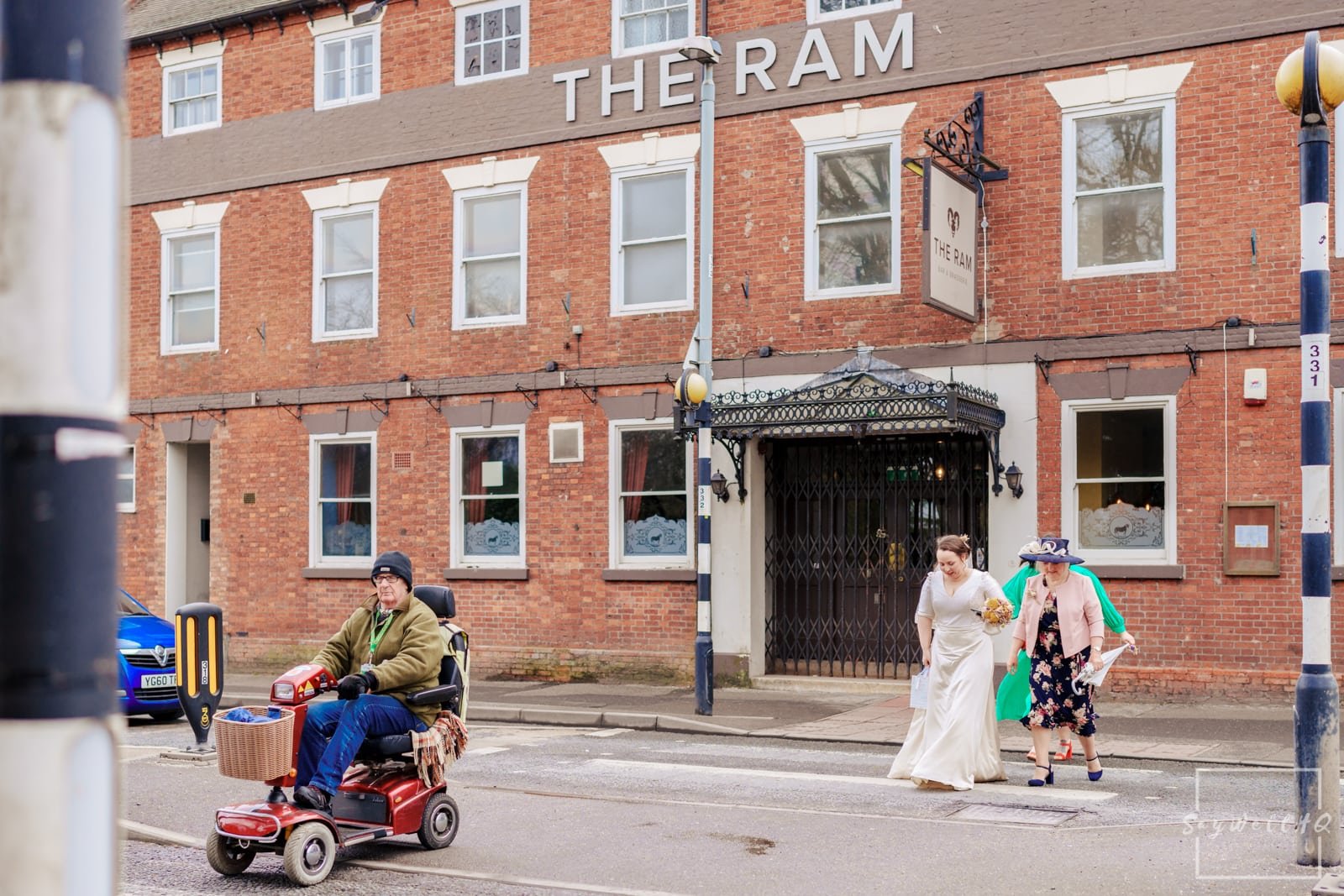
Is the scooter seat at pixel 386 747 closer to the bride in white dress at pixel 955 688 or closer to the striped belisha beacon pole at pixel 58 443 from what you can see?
the bride in white dress at pixel 955 688

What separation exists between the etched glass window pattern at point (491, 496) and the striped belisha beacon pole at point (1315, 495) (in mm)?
12804

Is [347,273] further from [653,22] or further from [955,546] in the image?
[955,546]

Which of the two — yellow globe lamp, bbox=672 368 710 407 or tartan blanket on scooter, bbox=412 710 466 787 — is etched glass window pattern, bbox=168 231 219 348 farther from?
tartan blanket on scooter, bbox=412 710 466 787

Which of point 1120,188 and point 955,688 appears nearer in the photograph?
point 955,688

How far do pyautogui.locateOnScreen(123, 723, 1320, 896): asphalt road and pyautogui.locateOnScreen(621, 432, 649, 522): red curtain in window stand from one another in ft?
20.7

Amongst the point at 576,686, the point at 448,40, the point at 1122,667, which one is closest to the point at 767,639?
the point at 576,686

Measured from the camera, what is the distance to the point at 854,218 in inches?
671

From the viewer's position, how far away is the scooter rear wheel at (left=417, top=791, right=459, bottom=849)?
8.19 meters

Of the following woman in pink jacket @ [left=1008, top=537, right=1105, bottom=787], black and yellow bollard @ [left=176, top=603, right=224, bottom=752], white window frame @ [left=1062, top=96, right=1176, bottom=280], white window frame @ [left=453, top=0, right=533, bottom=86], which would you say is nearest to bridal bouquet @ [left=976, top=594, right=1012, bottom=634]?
woman in pink jacket @ [left=1008, top=537, right=1105, bottom=787]

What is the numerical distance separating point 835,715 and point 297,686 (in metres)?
8.18

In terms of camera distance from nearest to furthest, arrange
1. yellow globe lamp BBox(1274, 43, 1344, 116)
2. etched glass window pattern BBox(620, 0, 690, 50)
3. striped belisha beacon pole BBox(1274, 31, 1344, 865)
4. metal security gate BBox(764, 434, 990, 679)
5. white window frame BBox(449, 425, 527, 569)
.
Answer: striped belisha beacon pole BBox(1274, 31, 1344, 865) < yellow globe lamp BBox(1274, 43, 1344, 116) < metal security gate BBox(764, 434, 990, 679) < etched glass window pattern BBox(620, 0, 690, 50) < white window frame BBox(449, 425, 527, 569)

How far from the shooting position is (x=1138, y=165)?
1561 cm

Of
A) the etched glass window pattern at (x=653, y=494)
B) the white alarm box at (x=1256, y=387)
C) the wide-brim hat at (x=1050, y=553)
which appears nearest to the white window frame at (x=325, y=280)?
the etched glass window pattern at (x=653, y=494)

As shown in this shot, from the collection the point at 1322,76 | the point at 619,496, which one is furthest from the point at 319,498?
the point at 1322,76
